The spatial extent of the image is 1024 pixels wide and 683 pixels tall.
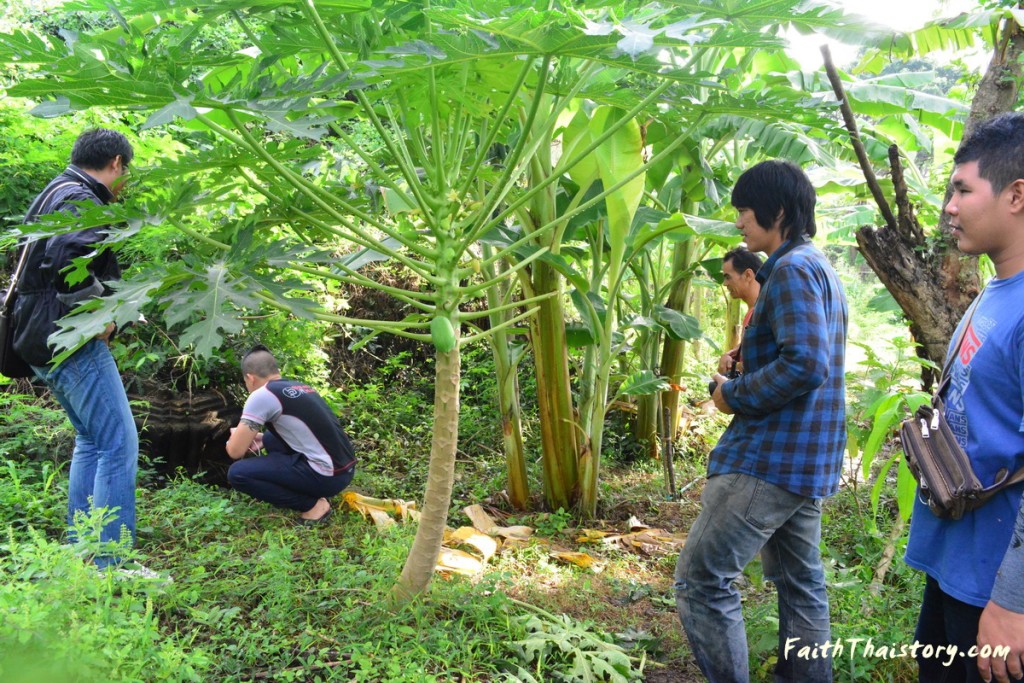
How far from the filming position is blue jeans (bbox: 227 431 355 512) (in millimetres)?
4355

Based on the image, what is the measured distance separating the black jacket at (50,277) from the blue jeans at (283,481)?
1.36 meters

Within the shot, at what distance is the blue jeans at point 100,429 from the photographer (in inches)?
128

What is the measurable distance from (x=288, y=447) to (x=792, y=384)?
120 inches

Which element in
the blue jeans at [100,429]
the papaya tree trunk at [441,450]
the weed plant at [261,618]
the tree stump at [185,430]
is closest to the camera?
the weed plant at [261,618]

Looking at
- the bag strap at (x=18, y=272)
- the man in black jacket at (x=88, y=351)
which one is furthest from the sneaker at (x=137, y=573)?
the bag strap at (x=18, y=272)

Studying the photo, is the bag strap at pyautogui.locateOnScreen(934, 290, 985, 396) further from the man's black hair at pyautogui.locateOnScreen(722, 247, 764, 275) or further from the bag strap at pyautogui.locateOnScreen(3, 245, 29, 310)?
the bag strap at pyautogui.locateOnScreen(3, 245, 29, 310)

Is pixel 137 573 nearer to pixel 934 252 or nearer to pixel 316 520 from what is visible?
pixel 316 520

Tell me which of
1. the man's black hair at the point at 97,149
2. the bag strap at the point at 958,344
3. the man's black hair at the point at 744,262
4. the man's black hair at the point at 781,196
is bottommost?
the bag strap at the point at 958,344

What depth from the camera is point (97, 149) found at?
10.9 ft

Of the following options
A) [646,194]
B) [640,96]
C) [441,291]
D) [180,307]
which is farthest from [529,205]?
[180,307]

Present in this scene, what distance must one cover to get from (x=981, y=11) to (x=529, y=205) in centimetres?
225

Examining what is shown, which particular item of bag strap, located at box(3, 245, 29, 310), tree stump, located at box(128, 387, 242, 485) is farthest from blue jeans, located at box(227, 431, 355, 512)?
bag strap, located at box(3, 245, 29, 310)

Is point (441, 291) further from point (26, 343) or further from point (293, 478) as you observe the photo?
point (293, 478)

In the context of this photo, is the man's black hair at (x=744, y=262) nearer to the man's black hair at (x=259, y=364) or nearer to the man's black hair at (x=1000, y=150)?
the man's black hair at (x=1000, y=150)
